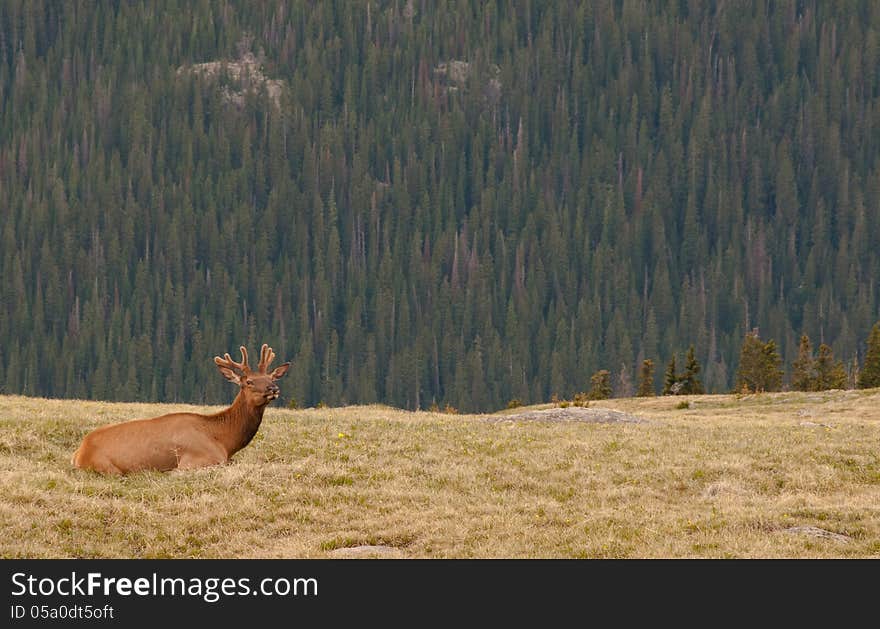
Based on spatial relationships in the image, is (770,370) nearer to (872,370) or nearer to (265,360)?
(872,370)

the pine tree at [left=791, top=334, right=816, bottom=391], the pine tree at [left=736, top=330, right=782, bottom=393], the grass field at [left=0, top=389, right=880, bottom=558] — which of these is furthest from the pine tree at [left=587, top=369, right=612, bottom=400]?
the grass field at [left=0, top=389, right=880, bottom=558]

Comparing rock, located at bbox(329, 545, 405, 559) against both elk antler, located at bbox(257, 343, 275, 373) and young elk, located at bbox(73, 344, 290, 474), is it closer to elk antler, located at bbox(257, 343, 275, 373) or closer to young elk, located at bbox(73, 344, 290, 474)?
young elk, located at bbox(73, 344, 290, 474)

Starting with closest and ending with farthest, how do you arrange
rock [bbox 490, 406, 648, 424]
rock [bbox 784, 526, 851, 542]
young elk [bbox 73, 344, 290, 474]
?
rock [bbox 784, 526, 851, 542] → young elk [bbox 73, 344, 290, 474] → rock [bbox 490, 406, 648, 424]

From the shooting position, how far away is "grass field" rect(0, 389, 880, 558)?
86.4ft

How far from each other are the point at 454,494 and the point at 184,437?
6134 millimetres

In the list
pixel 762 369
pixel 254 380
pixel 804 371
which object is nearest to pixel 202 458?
pixel 254 380

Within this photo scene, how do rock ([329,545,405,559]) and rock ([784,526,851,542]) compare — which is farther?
rock ([784,526,851,542])

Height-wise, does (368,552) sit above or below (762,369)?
above

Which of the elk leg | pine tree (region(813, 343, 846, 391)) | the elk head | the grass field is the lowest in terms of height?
pine tree (region(813, 343, 846, 391))

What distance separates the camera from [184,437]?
31.8 m

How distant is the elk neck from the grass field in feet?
1.73

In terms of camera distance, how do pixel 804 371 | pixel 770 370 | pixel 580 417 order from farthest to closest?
1. pixel 804 371
2. pixel 770 370
3. pixel 580 417

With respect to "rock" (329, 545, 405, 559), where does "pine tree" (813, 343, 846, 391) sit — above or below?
below
